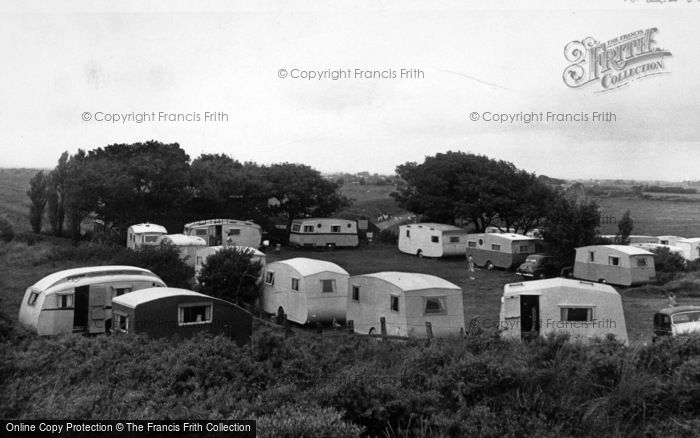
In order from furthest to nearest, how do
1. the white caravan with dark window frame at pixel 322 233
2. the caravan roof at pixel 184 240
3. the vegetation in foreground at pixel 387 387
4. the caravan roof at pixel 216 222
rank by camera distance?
the white caravan with dark window frame at pixel 322 233
the caravan roof at pixel 216 222
the caravan roof at pixel 184 240
the vegetation in foreground at pixel 387 387

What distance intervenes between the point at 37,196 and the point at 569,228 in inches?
381

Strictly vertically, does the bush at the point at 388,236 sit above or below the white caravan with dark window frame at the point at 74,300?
above

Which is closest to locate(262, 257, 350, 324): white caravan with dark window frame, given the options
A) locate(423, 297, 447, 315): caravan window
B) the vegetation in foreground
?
locate(423, 297, 447, 315): caravan window

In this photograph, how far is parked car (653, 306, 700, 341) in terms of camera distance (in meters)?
8.33

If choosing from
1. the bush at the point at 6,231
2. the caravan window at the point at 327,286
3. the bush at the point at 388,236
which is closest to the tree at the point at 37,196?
the bush at the point at 6,231

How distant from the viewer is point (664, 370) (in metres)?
5.28

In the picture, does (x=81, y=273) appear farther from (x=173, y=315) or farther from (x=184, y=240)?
(x=184, y=240)

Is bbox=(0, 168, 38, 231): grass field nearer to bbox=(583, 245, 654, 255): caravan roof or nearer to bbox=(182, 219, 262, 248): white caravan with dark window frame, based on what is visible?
bbox=(182, 219, 262, 248): white caravan with dark window frame

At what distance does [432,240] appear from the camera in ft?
37.5

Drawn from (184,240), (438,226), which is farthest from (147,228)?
(438,226)

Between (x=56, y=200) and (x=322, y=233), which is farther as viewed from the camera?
(x=322, y=233)

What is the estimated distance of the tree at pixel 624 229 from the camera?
10.9 meters

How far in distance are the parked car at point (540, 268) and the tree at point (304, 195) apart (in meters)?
3.73

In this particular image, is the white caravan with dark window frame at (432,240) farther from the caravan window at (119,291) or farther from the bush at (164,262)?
the caravan window at (119,291)
